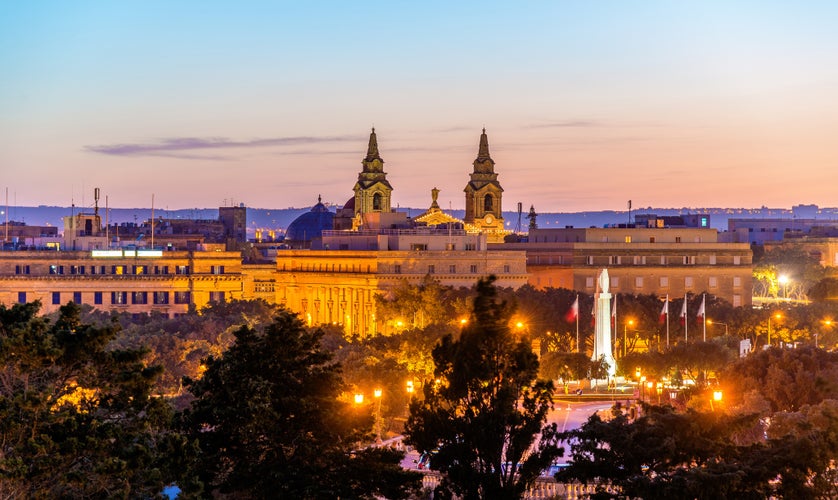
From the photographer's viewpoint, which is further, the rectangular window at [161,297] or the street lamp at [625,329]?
the rectangular window at [161,297]

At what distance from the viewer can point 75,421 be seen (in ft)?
143

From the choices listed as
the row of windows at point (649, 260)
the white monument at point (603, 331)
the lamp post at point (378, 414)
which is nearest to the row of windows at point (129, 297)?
the row of windows at point (649, 260)

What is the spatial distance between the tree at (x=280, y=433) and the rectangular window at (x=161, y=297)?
105721 millimetres

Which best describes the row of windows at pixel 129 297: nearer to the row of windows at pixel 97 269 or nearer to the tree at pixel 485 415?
the row of windows at pixel 97 269

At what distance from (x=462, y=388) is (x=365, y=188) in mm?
149246

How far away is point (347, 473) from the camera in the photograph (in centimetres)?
4844

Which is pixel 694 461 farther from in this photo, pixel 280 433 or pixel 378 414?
pixel 378 414

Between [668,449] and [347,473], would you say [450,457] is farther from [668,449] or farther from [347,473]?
[668,449]

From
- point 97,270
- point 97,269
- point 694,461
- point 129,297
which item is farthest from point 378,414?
point 97,269

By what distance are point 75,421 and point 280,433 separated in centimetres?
685

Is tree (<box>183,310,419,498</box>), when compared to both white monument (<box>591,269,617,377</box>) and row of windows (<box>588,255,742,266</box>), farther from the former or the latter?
row of windows (<box>588,255,742,266</box>)

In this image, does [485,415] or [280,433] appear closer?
[485,415]

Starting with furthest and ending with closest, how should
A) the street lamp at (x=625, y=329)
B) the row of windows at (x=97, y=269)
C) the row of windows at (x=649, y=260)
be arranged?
the row of windows at (x=649, y=260) < the row of windows at (x=97, y=269) < the street lamp at (x=625, y=329)

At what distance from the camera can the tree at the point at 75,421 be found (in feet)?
138
